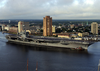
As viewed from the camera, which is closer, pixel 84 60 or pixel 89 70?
pixel 89 70

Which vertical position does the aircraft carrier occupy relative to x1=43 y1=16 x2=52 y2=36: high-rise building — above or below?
below

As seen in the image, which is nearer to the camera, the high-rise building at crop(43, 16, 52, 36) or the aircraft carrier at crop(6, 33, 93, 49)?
the aircraft carrier at crop(6, 33, 93, 49)

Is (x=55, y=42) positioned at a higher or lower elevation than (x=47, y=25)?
lower

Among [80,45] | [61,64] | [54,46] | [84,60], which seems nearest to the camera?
[61,64]

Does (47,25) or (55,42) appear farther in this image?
(47,25)

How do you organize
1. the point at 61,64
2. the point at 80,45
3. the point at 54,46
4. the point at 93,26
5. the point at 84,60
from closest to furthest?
the point at 61,64
the point at 84,60
the point at 80,45
the point at 54,46
the point at 93,26

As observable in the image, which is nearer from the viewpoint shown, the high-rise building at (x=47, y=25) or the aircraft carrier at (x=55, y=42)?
the aircraft carrier at (x=55, y=42)

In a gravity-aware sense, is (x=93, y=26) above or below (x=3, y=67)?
above

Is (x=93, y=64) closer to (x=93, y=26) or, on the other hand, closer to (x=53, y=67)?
(x=53, y=67)

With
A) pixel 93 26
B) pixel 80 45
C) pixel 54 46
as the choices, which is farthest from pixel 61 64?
pixel 93 26

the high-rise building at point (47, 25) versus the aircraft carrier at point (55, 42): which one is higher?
the high-rise building at point (47, 25)
